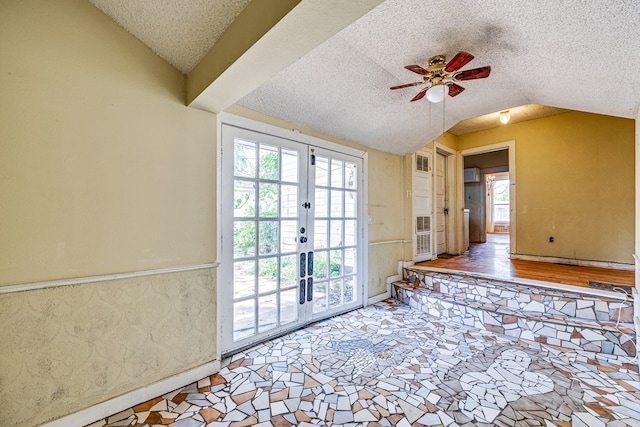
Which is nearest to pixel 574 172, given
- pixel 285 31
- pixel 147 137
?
pixel 285 31

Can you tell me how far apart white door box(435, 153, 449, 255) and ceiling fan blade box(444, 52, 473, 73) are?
3545 mm

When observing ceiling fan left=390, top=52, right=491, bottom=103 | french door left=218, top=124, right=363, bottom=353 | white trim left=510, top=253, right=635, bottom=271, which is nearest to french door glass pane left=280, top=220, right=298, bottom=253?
french door left=218, top=124, right=363, bottom=353

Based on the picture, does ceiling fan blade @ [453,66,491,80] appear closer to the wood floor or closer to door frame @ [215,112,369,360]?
door frame @ [215,112,369,360]

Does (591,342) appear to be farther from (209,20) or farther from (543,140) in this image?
(209,20)

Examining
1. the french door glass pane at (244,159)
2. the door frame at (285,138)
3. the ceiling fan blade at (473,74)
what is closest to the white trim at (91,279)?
the door frame at (285,138)

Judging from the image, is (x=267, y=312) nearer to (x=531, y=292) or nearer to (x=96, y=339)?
(x=96, y=339)

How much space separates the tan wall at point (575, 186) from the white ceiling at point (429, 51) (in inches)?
86.0

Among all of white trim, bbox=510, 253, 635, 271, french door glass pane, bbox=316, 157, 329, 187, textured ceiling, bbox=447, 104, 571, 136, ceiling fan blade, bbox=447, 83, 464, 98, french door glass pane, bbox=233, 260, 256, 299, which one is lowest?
white trim, bbox=510, 253, 635, 271

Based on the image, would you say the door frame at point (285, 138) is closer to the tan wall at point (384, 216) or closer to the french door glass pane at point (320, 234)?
the tan wall at point (384, 216)

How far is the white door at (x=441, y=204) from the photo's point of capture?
536 cm

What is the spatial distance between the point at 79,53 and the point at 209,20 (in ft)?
2.67

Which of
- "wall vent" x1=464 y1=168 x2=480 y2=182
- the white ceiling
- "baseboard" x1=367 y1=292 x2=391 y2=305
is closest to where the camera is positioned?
the white ceiling

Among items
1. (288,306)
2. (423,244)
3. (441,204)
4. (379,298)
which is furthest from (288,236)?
(441,204)

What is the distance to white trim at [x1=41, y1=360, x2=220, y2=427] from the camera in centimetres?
160
